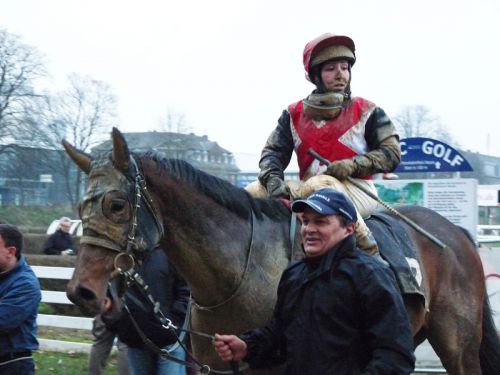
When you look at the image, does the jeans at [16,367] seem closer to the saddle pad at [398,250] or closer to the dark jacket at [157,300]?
the dark jacket at [157,300]

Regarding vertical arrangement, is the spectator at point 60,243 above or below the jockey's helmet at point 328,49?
below

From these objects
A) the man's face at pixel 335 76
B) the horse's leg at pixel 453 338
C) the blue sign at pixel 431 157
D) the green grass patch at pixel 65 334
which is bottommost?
the green grass patch at pixel 65 334

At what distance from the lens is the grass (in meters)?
8.19

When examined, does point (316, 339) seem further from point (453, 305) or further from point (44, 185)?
point (44, 185)

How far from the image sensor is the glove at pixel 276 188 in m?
4.43

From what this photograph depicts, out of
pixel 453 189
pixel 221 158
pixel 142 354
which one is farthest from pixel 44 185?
pixel 142 354

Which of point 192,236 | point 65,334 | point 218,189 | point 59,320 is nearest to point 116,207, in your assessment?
point 192,236

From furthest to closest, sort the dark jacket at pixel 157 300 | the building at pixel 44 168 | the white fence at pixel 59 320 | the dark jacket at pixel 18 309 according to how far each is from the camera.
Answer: the building at pixel 44 168, the white fence at pixel 59 320, the dark jacket at pixel 18 309, the dark jacket at pixel 157 300

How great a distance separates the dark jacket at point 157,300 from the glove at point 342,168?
1273 mm

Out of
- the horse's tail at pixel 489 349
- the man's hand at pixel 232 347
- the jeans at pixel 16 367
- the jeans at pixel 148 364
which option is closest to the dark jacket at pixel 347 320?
the man's hand at pixel 232 347

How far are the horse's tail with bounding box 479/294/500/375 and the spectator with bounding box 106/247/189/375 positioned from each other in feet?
7.54

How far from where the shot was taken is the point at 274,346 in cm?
319

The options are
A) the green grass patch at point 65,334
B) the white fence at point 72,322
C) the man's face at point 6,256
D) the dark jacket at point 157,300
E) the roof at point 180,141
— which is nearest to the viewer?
the dark jacket at point 157,300

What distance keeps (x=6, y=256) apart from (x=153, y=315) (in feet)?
3.86
